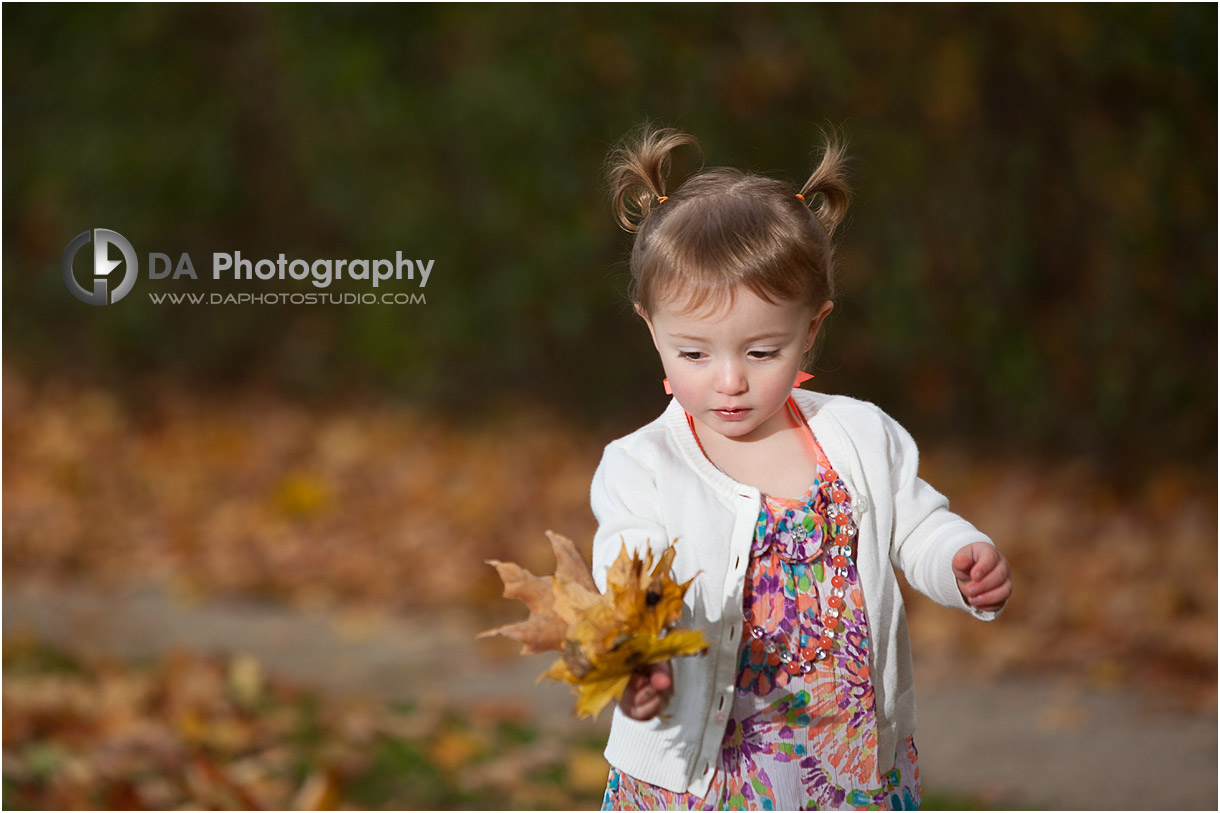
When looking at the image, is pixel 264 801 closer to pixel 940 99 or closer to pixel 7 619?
pixel 7 619

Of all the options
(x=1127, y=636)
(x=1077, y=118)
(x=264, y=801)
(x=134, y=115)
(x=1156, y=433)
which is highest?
(x=134, y=115)

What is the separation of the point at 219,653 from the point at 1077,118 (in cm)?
413

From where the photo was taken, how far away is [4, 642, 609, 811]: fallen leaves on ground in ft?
10.5

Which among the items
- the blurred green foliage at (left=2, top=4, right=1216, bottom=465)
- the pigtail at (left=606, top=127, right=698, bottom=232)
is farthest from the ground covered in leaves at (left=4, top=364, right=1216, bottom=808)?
the pigtail at (left=606, top=127, right=698, bottom=232)

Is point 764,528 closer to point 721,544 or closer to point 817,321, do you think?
point 721,544

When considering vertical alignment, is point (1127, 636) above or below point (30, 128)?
below

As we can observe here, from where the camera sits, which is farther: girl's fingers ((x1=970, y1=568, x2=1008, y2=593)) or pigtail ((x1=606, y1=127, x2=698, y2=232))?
pigtail ((x1=606, y1=127, x2=698, y2=232))

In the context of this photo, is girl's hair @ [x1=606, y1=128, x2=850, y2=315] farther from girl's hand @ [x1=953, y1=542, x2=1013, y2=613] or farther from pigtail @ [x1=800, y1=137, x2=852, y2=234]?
girl's hand @ [x1=953, y1=542, x2=1013, y2=613]

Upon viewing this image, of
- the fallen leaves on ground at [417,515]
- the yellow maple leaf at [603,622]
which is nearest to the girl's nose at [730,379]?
the yellow maple leaf at [603,622]

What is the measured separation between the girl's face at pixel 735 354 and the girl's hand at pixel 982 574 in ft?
1.18

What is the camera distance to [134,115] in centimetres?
645

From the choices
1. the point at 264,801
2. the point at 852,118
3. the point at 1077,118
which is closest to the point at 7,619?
the point at 264,801

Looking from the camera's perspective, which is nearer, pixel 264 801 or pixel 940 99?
pixel 264 801

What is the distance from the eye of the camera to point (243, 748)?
11.5 feet
